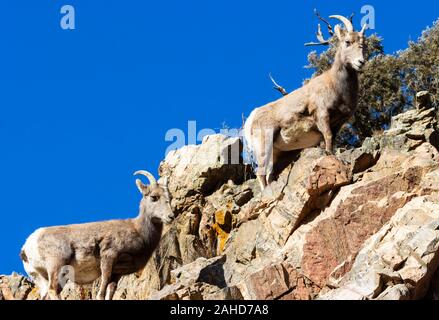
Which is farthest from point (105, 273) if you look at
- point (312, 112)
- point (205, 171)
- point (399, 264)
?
point (399, 264)

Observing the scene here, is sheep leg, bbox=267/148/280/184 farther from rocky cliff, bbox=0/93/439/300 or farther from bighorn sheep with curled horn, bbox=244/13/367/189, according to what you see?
rocky cliff, bbox=0/93/439/300

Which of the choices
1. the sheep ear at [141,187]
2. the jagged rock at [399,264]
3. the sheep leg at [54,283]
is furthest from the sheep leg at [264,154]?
the jagged rock at [399,264]

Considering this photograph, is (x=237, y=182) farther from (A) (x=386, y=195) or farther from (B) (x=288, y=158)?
(A) (x=386, y=195)

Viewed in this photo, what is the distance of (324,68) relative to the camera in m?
29.5

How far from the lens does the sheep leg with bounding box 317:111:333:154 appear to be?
17812 mm

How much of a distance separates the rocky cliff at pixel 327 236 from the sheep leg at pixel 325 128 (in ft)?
1.62

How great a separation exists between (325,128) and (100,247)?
4.58 metres

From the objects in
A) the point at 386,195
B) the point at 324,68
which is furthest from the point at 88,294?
the point at 324,68

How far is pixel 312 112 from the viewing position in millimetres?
18344

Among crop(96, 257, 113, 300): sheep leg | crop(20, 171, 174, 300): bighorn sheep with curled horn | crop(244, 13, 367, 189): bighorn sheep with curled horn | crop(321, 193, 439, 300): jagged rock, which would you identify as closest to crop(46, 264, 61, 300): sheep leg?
crop(20, 171, 174, 300): bighorn sheep with curled horn

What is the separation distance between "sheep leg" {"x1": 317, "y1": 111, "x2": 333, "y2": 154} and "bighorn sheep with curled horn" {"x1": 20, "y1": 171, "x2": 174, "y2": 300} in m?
3.00

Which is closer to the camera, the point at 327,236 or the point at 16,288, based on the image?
the point at 327,236

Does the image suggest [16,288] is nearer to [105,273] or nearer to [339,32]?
[105,273]
